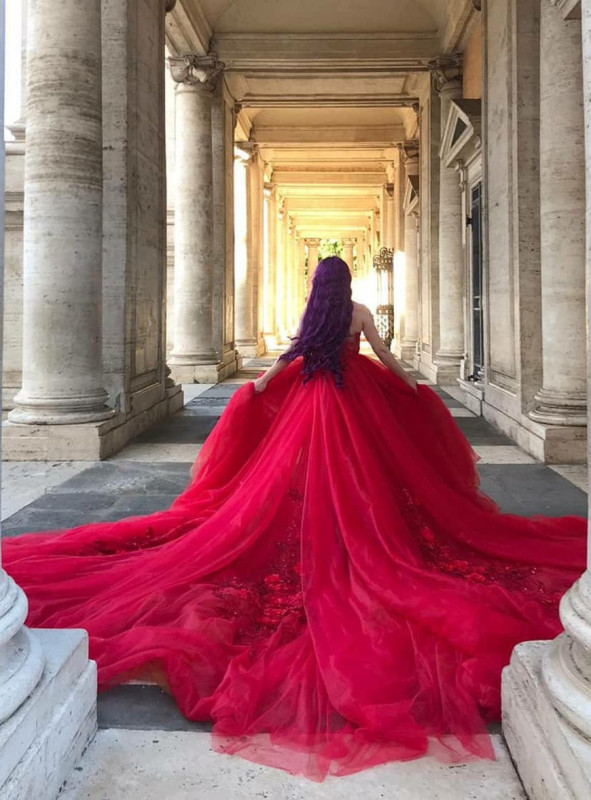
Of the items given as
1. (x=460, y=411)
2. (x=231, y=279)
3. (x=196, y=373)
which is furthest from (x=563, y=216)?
(x=231, y=279)

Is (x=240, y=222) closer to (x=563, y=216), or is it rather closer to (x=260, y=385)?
(x=563, y=216)

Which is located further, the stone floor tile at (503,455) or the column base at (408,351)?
the column base at (408,351)

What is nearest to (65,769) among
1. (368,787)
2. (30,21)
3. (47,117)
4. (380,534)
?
(368,787)

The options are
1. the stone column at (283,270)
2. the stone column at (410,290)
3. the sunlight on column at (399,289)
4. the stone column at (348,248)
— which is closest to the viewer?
→ the stone column at (410,290)

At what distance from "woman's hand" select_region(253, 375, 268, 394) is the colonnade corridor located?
36 cm

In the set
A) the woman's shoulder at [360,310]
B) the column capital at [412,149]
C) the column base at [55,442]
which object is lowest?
the column base at [55,442]

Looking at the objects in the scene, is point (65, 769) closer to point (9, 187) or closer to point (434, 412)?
point (434, 412)

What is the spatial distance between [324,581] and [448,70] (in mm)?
11366

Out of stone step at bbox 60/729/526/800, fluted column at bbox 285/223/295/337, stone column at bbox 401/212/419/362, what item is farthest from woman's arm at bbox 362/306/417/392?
fluted column at bbox 285/223/295/337

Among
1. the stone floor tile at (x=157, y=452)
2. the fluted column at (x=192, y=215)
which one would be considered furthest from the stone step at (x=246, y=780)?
the fluted column at (x=192, y=215)

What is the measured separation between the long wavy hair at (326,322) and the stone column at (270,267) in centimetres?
1954

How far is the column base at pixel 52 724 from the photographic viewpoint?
1570 mm

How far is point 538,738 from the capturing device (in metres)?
1.72

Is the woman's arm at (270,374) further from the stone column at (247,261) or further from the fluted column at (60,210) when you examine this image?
the stone column at (247,261)
